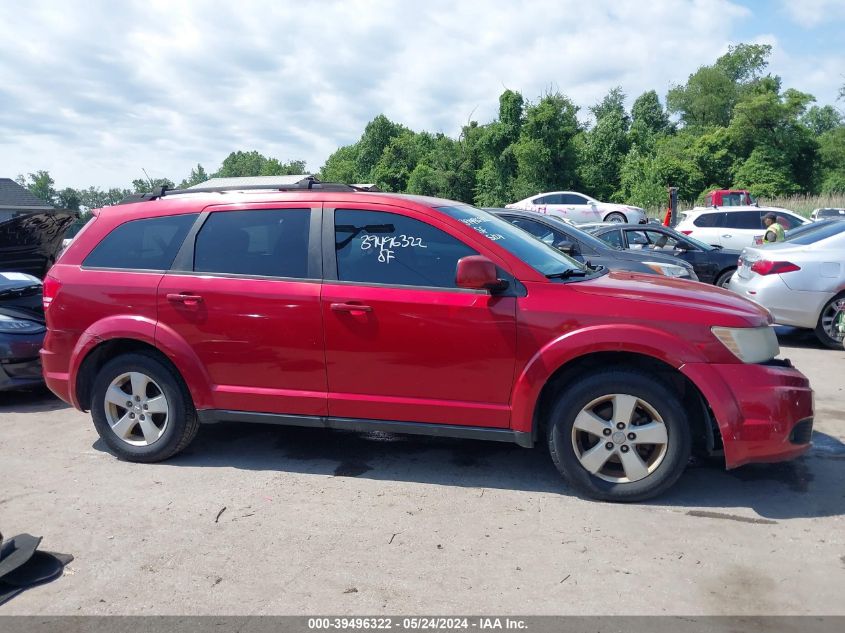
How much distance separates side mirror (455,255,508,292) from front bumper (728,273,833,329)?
5.43 meters

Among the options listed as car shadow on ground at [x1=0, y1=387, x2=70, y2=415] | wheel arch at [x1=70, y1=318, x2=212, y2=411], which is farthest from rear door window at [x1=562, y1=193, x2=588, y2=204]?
→ wheel arch at [x1=70, y1=318, x2=212, y2=411]

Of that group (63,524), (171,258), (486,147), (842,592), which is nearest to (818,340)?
(842,592)

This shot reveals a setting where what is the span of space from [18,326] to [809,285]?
8.66 m

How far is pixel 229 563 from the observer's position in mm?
3605

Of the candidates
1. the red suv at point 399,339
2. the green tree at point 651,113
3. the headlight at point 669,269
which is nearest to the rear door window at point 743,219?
the headlight at point 669,269

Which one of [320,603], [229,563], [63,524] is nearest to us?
[320,603]

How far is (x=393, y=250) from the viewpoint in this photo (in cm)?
458

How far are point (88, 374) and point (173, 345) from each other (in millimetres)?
825

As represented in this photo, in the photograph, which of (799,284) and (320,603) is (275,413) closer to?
(320,603)

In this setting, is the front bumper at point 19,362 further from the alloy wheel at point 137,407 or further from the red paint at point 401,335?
the alloy wheel at point 137,407

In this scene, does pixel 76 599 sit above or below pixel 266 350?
below

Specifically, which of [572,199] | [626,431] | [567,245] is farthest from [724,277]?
[572,199]

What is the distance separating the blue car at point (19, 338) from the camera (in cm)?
665

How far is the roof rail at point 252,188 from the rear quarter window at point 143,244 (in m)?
0.30
